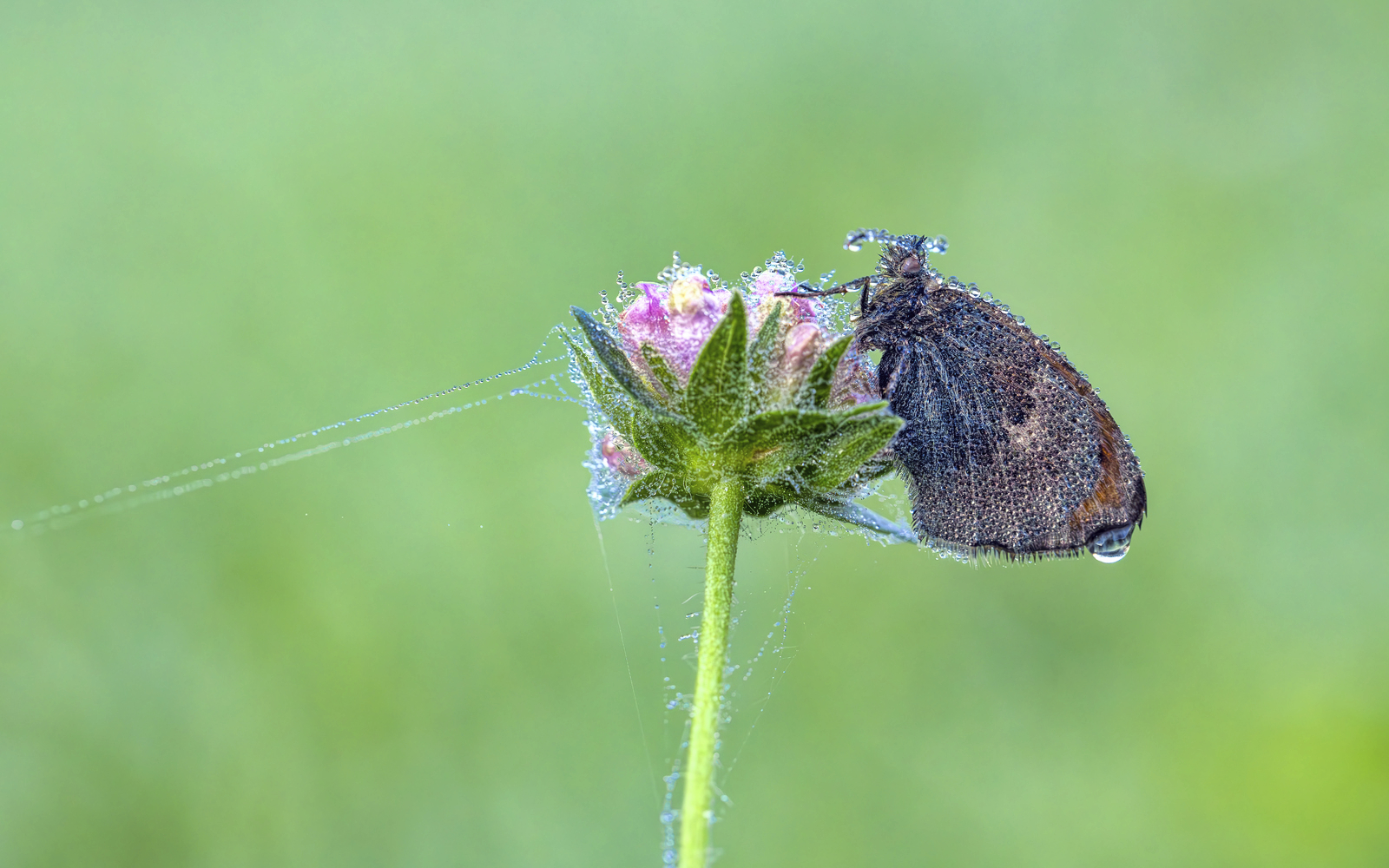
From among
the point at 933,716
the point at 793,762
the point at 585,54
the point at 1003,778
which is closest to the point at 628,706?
the point at 793,762

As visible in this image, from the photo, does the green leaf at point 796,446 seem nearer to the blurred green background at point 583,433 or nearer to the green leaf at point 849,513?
the green leaf at point 849,513

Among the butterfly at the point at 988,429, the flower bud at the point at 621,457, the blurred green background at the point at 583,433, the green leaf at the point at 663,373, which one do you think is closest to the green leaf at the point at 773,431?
the green leaf at the point at 663,373

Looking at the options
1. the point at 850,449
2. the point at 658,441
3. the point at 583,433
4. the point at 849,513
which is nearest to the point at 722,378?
the point at 658,441

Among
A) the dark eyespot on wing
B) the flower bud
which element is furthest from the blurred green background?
the dark eyespot on wing

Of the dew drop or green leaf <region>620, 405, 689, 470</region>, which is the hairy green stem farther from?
the dew drop

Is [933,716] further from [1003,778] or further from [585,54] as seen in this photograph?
[585,54]

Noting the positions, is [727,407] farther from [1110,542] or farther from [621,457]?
[1110,542]

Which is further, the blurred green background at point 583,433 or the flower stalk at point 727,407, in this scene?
A: the blurred green background at point 583,433

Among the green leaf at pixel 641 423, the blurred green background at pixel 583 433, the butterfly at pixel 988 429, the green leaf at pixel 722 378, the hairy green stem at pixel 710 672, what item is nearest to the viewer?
the hairy green stem at pixel 710 672
